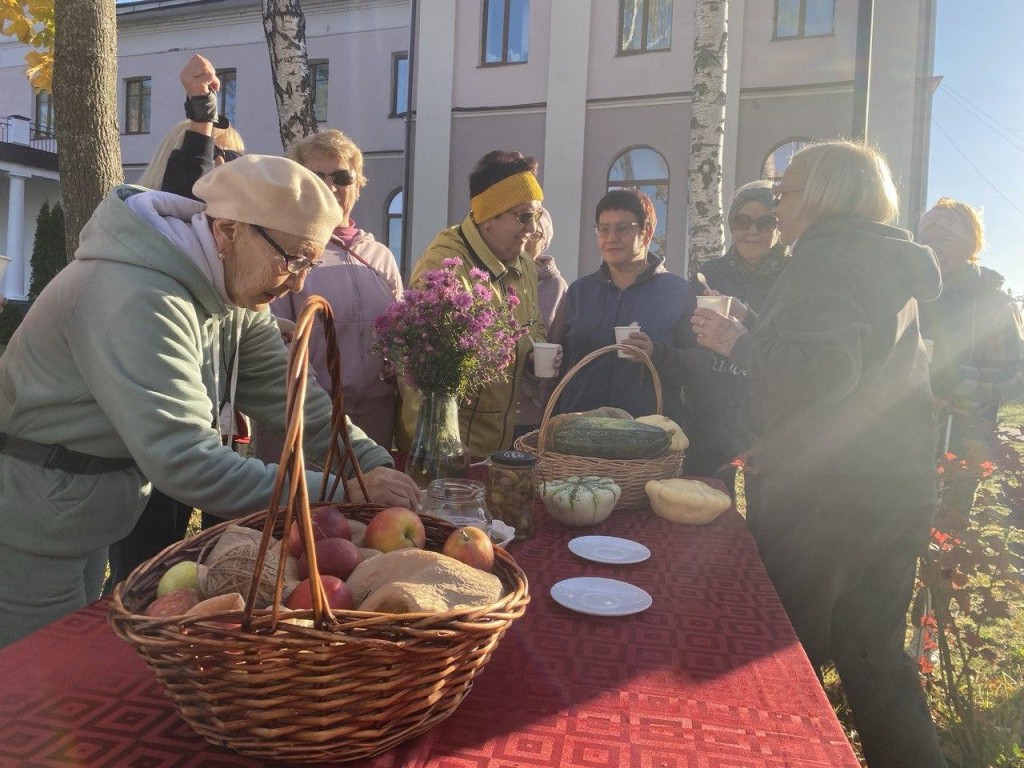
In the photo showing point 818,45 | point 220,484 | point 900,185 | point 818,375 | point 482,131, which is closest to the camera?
point 220,484

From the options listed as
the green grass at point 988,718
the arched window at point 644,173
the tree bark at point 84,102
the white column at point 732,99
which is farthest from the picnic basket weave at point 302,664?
the arched window at point 644,173

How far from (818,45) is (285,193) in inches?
528

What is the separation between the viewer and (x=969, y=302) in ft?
15.2

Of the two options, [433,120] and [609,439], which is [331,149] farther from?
[433,120]

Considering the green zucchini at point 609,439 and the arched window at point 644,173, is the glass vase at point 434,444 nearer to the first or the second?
the green zucchini at point 609,439

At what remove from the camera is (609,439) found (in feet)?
8.37

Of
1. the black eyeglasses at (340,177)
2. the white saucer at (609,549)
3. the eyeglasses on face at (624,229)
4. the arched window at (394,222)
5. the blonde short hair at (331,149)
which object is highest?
the arched window at (394,222)

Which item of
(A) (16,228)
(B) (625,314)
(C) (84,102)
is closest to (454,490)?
(B) (625,314)

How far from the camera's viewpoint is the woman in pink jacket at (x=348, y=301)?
3129 mm

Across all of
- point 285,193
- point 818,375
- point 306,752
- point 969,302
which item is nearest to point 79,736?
point 306,752

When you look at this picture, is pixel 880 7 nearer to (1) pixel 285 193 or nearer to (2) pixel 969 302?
(2) pixel 969 302

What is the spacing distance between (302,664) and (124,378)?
2.97 feet

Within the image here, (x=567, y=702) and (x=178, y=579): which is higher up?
(x=178, y=579)

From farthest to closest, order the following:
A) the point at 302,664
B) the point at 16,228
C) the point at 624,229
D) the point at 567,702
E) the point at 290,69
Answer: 1. the point at 16,228
2. the point at 290,69
3. the point at 624,229
4. the point at 567,702
5. the point at 302,664
